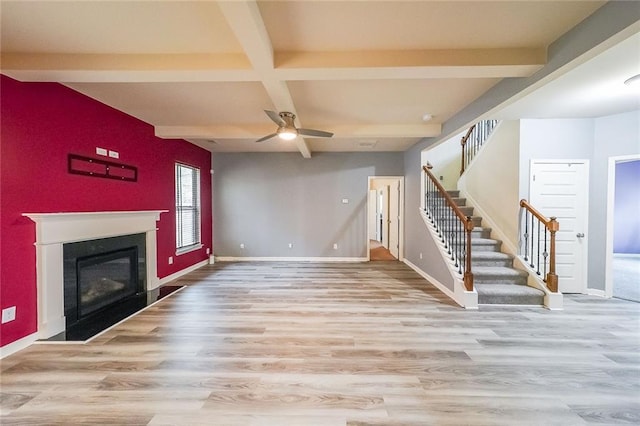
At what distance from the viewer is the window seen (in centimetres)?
540

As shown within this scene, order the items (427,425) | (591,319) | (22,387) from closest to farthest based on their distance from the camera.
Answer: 1. (427,425)
2. (22,387)
3. (591,319)

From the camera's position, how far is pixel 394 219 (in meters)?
7.29

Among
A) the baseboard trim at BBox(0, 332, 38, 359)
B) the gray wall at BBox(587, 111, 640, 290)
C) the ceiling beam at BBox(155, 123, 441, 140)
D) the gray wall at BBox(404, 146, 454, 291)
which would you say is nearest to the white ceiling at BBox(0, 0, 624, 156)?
the ceiling beam at BBox(155, 123, 441, 140)

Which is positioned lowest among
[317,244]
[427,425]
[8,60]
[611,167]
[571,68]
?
[427,425]

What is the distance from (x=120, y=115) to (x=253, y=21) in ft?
10.4

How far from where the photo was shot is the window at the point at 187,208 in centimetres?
540

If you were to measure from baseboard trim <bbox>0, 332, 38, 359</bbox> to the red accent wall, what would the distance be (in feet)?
0.12

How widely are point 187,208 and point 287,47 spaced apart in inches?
178

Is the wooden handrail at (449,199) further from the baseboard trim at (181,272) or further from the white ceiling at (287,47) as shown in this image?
the baseboard trim at (181,272)

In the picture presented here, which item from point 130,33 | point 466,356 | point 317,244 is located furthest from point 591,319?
point 130,33

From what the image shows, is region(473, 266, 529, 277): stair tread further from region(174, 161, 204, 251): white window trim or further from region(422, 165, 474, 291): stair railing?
region(174, 161, 204, 251): white window trim

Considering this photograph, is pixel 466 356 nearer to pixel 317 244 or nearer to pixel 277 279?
pixel 277 279

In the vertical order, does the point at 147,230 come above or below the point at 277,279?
above

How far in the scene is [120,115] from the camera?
3775 millimetres
